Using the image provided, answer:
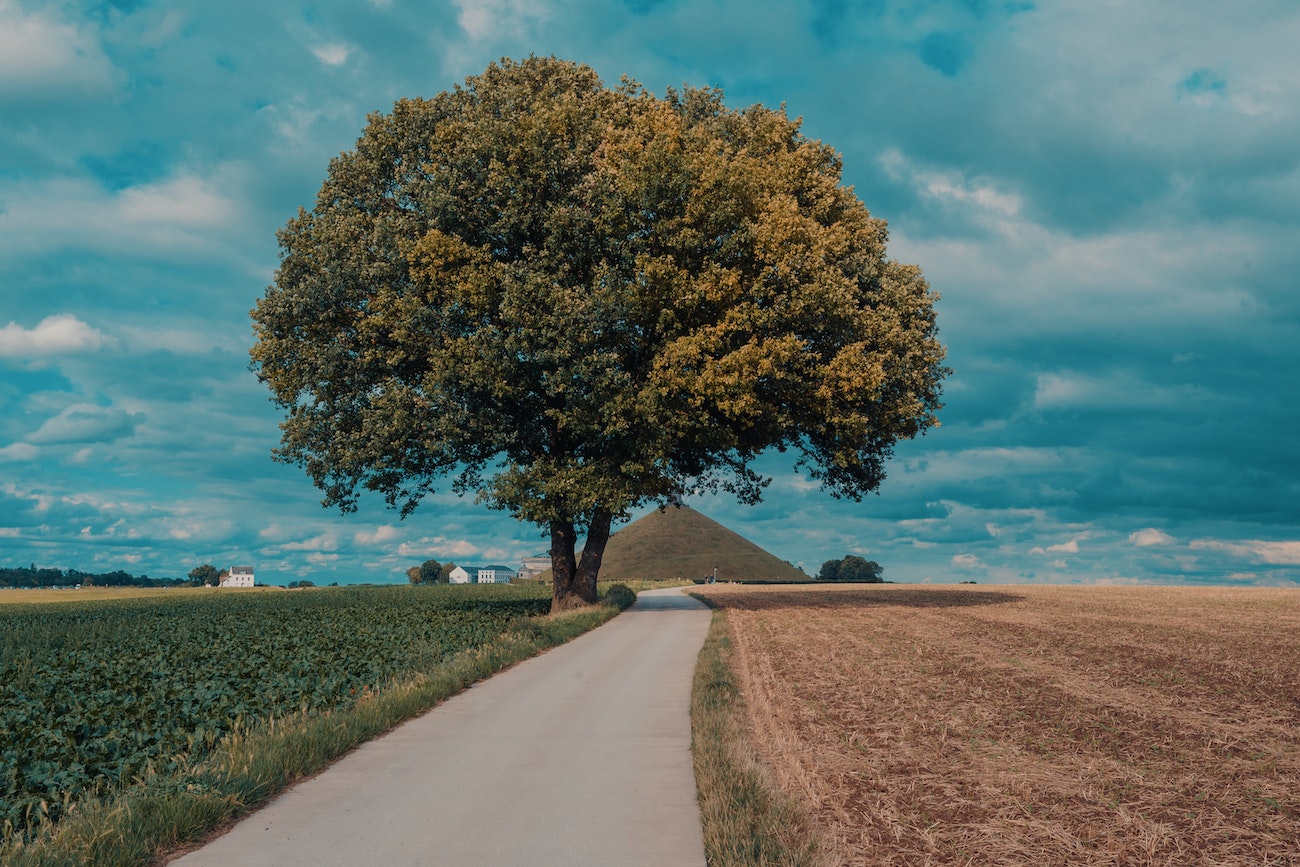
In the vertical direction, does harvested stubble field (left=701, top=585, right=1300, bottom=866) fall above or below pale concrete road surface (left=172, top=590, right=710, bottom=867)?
below

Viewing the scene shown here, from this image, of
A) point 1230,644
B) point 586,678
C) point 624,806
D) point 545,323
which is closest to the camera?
point 624,806

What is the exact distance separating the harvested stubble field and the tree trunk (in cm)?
1383

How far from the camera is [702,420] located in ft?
111

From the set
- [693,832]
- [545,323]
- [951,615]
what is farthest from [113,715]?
[951,615]

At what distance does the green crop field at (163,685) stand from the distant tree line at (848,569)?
12825 centimetres

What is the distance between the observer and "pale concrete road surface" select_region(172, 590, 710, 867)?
743cm

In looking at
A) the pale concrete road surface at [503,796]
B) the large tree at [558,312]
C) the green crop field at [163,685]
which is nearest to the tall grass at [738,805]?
the pale concrete road surface at [503,796]

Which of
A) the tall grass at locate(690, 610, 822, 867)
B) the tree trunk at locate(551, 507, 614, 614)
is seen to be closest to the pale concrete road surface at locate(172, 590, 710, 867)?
the tall grass at locate(690, 610, 822, 867)

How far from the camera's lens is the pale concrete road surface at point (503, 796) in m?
7.43

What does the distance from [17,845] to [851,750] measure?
8970mm

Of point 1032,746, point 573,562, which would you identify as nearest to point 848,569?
point 573,562

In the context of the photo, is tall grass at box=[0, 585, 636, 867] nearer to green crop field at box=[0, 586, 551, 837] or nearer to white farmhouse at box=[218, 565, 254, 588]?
green crop field at box=[0, 586, 551, 837]

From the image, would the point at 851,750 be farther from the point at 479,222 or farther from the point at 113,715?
the point at 479,222

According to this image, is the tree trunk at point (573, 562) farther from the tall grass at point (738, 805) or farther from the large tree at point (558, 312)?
the tall grass at point (738, 805)
